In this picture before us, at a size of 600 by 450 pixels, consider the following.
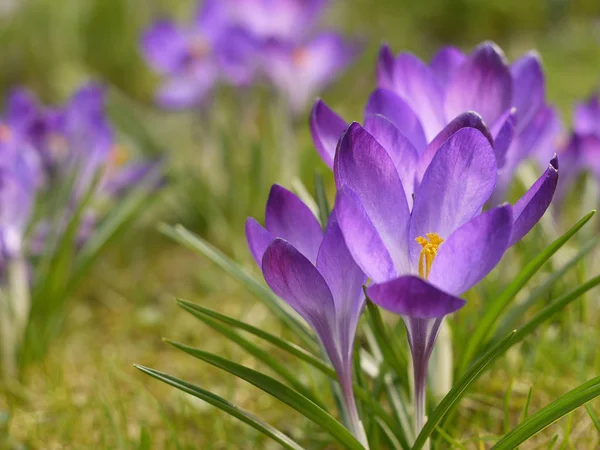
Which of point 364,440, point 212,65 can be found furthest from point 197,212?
point 364,440

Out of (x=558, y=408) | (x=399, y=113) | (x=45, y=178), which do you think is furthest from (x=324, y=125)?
(x=45, y=178)

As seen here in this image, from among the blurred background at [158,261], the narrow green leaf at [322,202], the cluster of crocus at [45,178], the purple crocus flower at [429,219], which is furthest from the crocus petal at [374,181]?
the cluster of crocus at [45,178]

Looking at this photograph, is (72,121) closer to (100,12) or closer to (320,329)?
(320,329)

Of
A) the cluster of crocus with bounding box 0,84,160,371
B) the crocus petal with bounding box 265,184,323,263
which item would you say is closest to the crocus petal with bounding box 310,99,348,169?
the crocus petal with bounding box 265,184,323,263

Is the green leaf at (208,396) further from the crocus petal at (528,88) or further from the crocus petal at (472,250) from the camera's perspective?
the crocus petal at (528,88)

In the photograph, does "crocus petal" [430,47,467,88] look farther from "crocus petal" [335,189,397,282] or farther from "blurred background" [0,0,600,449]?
"blurred background" [0,0,600,449]
